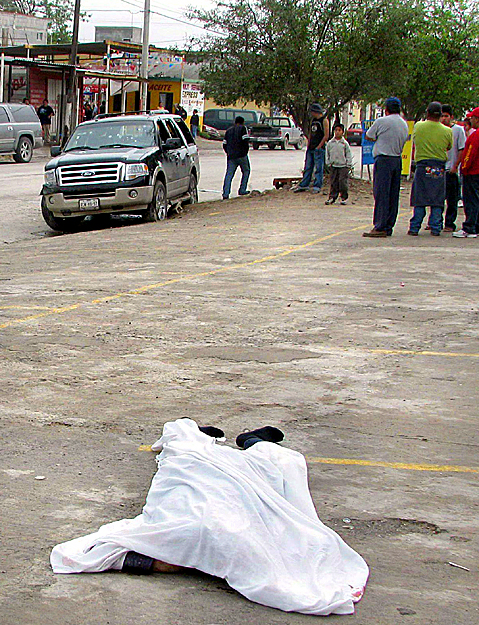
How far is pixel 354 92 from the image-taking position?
22.2 meters

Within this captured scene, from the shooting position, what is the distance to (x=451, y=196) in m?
14.0

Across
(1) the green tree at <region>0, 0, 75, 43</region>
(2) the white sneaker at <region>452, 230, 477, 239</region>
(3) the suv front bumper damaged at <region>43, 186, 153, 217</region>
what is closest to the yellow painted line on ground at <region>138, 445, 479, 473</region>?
(2) the white sneaker at <region>452, 230, 477, 239</region>

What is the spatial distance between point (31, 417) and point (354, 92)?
725 inches

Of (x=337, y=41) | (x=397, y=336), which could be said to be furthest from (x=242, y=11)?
(x=397, y=336)

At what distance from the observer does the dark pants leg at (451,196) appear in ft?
45.5

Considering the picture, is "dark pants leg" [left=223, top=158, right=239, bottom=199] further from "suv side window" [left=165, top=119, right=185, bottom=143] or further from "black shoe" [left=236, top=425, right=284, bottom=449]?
"black shoe" [left=236, top=425, right=284, bottom=449]

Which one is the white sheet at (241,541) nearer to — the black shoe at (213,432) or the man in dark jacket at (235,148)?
the black shoe at (213,432)

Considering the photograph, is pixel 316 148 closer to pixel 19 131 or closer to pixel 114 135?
pixel 114 135

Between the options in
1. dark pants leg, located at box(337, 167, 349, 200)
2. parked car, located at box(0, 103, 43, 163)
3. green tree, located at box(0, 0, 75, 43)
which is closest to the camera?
dark pants leg, located at box(337, 167, 349, 200)

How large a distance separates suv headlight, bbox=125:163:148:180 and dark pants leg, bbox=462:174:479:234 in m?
5.35

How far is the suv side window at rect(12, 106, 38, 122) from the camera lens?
31.0m

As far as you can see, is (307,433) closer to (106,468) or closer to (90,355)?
(106,468)

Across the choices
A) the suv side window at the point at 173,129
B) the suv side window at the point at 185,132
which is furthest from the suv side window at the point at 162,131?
the suv side window at the point at 185,132

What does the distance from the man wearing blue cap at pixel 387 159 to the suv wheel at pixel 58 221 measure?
18.4 ft
